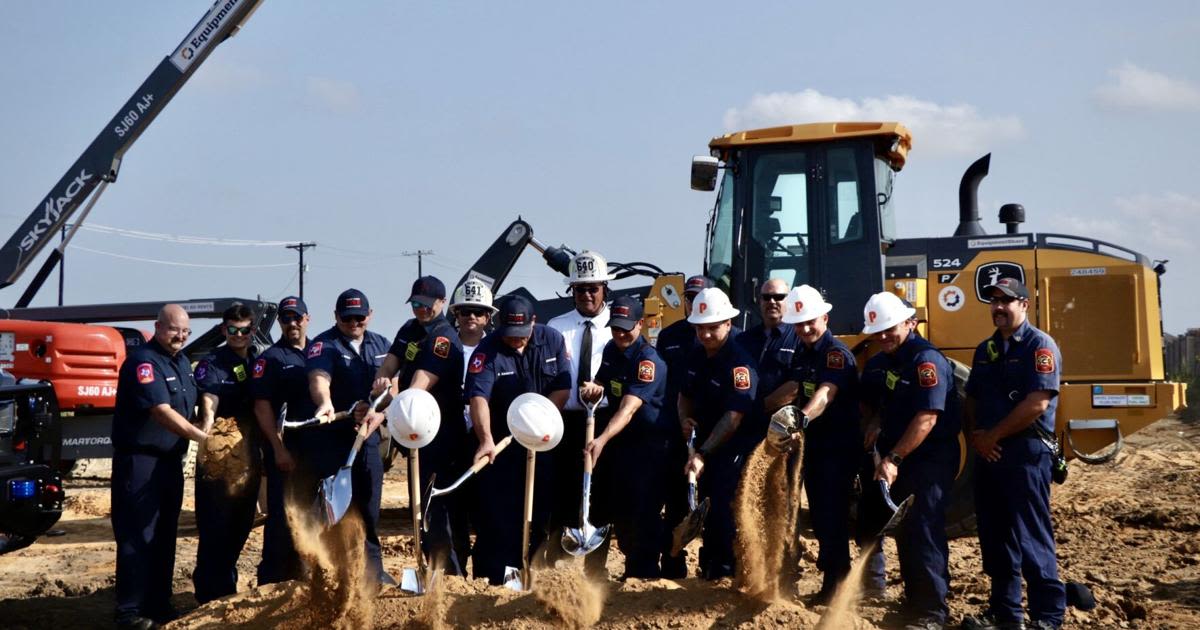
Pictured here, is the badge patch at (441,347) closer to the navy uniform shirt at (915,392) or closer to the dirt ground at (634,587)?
the dirt ground at (634,587)

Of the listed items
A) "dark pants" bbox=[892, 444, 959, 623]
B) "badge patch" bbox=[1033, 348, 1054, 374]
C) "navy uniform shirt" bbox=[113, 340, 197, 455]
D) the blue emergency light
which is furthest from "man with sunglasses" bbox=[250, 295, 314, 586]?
→ "badge patch" bbox=[1033, 348, 1054, 374]

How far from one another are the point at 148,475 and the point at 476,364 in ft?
6.71

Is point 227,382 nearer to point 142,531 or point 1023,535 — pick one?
point 142,531

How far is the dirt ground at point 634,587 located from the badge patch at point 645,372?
4.06ft

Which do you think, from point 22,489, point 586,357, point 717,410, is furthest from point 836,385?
point 22,489

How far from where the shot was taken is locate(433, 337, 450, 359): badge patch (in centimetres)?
748

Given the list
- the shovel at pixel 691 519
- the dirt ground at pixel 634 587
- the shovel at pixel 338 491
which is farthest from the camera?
the shovel at pixel 691 519

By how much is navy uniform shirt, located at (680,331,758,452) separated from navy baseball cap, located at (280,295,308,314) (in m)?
2.53

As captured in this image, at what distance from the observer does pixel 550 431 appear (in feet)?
22.2

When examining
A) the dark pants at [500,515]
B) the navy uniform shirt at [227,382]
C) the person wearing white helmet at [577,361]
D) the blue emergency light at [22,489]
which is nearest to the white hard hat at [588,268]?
the person wearing white helmet at [577,361]

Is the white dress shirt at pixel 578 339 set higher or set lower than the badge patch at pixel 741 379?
higher

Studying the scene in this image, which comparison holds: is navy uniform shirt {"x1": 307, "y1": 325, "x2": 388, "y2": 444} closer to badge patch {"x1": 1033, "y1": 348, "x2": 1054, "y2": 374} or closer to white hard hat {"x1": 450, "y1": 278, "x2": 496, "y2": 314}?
white hard hat {"x1": 450, "y1": 278, "x2": 496, "y2": 314}

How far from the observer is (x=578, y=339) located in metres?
7.72

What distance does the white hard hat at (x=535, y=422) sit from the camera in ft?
22.0
